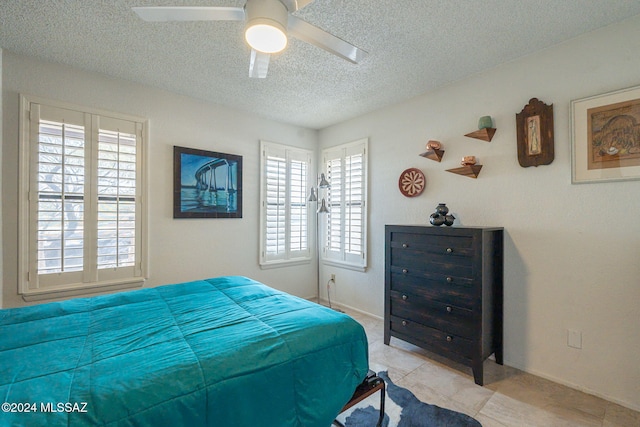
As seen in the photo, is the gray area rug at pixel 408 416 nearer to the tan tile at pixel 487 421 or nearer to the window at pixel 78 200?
the tan tile at pixel 487 421

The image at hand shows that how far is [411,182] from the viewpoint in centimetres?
319

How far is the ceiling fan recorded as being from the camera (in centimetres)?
136

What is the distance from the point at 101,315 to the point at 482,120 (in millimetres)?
3272

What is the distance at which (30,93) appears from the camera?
2.41 metres

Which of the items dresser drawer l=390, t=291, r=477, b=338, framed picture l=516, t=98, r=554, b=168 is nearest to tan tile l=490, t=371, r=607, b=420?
dresser drawer l=390, t=291, r=477, b=338

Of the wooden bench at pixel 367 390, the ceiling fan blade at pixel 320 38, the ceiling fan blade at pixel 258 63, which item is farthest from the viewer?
the ceiling fan blade at pixel 258 63

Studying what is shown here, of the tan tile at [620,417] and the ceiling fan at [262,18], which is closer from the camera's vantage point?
the ceiling fan at [262,18]

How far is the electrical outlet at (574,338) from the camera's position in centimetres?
210

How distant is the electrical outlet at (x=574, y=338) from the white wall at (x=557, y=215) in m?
0.03

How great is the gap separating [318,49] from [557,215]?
2.31m

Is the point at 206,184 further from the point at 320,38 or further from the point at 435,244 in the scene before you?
the point at 435,244

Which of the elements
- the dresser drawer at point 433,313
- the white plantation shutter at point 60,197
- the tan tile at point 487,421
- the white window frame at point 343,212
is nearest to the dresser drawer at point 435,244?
the dresser drawer at point 433,313

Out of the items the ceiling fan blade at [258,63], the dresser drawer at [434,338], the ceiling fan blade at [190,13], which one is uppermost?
the ceiling fan blade at [190,13]

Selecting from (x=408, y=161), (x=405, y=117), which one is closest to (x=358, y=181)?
(x=408, y=161)
